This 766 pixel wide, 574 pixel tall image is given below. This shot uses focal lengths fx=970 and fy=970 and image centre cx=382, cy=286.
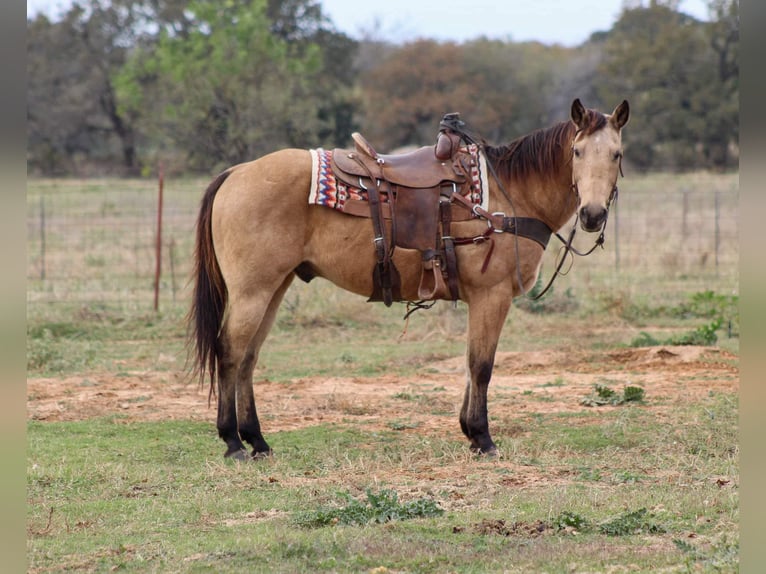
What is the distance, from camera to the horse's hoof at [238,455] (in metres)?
6.22

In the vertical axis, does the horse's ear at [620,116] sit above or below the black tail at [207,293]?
above

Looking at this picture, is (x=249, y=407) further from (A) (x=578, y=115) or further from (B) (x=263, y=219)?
(A) (x=578, y=115)

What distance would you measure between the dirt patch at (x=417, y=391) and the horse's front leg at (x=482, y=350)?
76cm

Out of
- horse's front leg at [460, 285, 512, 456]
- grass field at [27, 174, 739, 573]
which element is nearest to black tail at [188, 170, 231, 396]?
grass field at [27, 174, 739, 573]

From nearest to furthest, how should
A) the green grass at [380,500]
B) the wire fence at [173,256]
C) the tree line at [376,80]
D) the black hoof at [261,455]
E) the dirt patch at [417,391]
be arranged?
1. the green grass at [380,500]
2. the black hoof at [261,455]
3. the dirt patch at [417,391]
4. the wire fence at [173,256]
5. the tree line at [376,80]

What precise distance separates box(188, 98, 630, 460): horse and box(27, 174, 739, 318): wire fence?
5955 mm

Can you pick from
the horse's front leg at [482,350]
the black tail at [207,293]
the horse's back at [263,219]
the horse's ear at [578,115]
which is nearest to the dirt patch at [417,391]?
the horse's front leg at [482,350]

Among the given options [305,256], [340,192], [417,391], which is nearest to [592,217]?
[340,192]

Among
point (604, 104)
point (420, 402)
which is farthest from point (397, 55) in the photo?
point (420, 402)

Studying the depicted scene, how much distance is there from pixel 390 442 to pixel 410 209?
5.39 feet

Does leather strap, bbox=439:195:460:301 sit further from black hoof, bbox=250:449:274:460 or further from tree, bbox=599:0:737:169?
tree, bbox=599:0:737:169

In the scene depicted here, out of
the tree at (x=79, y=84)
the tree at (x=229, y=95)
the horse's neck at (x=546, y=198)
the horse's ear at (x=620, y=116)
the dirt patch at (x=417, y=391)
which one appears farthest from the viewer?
the tree at (x=79, y=84)

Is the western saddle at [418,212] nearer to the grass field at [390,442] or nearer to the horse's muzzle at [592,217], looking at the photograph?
the horse's muzzle at [592,217]

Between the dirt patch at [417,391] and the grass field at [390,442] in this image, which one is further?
the dirt patch at [417,391]
